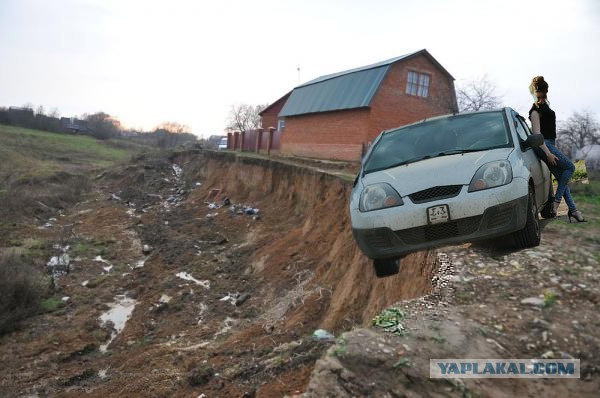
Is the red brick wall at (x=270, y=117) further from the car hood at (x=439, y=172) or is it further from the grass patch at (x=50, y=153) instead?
the car hood at (x=439, y=172)

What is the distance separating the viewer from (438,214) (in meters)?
3.85

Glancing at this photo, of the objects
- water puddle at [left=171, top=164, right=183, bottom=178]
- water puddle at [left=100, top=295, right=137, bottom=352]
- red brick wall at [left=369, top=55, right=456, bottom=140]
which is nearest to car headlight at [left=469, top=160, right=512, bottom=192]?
water puddle at [left=100, top=295, right=137, bottom=352]

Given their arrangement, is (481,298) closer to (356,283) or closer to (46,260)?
(356,283)

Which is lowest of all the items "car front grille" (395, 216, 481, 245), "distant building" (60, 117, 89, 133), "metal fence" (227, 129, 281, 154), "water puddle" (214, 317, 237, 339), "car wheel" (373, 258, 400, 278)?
"water puddle" (214, 317, 237, 339)

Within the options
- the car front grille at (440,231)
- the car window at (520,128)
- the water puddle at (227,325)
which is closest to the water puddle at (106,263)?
the water puddle at (227,325)

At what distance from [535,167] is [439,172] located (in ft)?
5.17

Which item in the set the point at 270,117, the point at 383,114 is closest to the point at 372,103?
the point at 383,114

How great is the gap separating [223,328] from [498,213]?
23.3 ft

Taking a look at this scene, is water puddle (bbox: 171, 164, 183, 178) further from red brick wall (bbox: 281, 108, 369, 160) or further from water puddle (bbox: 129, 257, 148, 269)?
water puddle (bbox: 129, 257, 148, 269)

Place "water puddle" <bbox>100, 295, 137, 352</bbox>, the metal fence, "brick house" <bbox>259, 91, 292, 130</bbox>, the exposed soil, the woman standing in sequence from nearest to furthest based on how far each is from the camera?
1. the exposed soil
2. the woman standing
3. "water puddle" <bbox>100, 295, 137, 352</bbox>
4. the metal fence
5. "brick house" <bbox>259, 91, 292, 130</bbox>

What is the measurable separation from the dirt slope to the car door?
1.67m

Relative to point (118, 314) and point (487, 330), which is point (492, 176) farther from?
point (118, 314)

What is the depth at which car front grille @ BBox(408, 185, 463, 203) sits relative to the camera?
389cm

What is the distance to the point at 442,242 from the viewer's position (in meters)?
3.92
